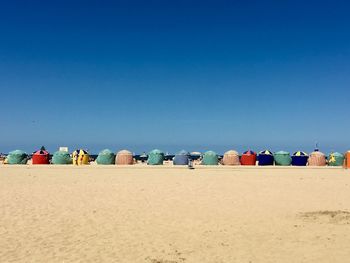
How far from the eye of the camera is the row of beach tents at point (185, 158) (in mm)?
50844

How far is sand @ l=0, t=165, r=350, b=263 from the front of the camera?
8914mm

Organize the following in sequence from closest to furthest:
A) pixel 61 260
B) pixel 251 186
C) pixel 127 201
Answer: pixel 61 260 < pixel 127 201 < pixel 251 186

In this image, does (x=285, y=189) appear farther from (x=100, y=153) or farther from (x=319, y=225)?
(x=100, y=153)

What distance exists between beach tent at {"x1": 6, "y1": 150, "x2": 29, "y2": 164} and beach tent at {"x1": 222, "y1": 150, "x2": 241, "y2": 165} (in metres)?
25.0

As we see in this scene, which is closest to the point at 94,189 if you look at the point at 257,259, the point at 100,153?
the point at 257,259

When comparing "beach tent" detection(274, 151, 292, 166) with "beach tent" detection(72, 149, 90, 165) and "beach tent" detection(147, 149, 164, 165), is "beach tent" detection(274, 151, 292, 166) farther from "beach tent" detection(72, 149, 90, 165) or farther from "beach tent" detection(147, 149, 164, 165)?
"beach tent" detection(72, 149, 90, 165)

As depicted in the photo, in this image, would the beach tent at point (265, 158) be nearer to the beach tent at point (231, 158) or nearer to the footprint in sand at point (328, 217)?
the beach tent at point (231, 158)

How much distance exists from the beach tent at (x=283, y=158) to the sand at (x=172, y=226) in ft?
105

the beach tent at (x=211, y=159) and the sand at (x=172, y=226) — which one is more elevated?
the beach tent at (x=211, y=159)

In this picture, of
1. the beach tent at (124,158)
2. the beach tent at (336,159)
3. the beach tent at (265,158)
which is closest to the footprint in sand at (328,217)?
the beach tent at (265,158)

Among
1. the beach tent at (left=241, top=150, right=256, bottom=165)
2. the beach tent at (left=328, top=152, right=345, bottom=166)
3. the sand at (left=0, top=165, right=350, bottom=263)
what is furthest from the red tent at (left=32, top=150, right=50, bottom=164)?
the beach tent at (left=328, top=152, right=345, bottom=166)

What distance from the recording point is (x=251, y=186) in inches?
903

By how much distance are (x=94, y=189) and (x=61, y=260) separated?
1246 cm

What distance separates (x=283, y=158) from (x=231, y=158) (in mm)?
6507
